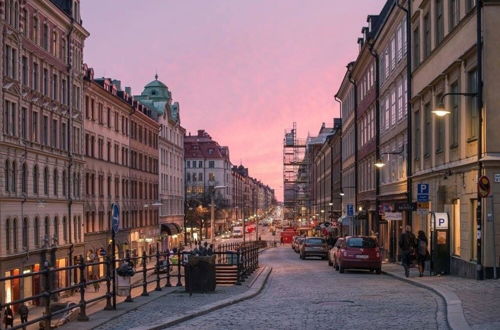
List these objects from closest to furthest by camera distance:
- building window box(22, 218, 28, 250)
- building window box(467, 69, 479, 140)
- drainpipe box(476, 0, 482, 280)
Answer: drainpipe box(476, 0, 482, 280), building window box(467, 69, 479, 140), building window box(22, 218, 28, 250)

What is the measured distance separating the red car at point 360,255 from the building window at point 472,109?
316 inches

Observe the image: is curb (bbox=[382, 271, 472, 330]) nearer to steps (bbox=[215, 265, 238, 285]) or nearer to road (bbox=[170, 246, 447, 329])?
road (bbox=[170, 246, 447, 329])

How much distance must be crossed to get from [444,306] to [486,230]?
7.10m

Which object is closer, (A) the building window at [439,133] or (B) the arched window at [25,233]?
(A) the building window at [439,133]

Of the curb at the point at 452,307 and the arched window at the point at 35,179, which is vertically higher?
the arched window at the point at 35,179

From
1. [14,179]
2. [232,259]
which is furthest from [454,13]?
[14,179]

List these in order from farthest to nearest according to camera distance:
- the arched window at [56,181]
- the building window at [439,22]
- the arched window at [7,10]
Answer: the arched window at [56,181] → the arched window at [7,10] → the building window at [439,22]

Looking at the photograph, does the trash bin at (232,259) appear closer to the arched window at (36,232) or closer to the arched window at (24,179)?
the arched window at (24,179)

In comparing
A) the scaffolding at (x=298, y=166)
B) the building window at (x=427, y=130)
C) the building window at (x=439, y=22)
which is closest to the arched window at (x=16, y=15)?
the building window at (x=427, y=130)

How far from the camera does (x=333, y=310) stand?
16.2 metres

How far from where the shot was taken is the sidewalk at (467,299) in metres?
13.4

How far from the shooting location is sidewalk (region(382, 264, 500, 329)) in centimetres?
1338

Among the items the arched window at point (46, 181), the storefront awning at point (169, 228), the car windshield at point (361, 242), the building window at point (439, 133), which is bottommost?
the storefront awning at point (169, 228)

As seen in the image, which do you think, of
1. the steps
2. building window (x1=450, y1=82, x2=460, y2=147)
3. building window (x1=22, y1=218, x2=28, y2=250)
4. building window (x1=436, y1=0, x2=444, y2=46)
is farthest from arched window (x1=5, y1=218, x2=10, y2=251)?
building window (x1=450, y1=82, x2=460, y2=147)
